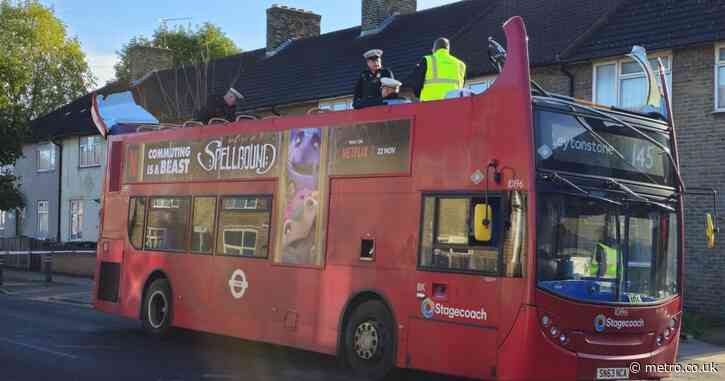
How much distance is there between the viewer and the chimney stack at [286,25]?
38312mm

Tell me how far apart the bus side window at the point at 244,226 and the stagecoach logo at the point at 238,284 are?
0.27 metres

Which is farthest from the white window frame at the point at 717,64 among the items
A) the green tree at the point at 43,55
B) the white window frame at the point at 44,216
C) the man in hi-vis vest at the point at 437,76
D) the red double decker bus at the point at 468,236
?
the green tree at the point at 43,55

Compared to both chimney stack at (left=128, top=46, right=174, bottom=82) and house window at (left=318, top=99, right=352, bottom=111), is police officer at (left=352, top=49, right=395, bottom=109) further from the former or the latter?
chimney stack at (left=128, top=46, right=174, bottom=82)

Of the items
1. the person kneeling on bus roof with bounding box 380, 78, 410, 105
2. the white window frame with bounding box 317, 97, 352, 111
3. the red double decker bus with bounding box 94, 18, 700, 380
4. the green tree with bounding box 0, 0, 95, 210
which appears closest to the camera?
the red double decker bus with bounding box 94, 18, 700, 380

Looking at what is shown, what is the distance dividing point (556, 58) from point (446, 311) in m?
13.4

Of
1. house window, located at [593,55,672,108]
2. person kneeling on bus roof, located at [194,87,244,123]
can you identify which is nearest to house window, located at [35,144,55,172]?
house window, located at [593,55,672,108]

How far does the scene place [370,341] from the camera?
11.2 meters

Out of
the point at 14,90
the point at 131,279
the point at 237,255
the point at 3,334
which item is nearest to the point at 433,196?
the point at 237,255

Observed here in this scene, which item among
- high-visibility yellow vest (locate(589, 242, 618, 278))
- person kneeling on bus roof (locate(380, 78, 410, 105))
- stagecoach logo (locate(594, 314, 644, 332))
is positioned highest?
person kneeling on bus roof (locate(380, 78, 410, 105))

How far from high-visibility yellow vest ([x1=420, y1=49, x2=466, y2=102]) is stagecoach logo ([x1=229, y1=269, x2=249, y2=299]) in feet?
11.9

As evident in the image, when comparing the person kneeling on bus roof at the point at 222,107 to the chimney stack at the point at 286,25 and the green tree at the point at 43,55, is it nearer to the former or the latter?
the chimney stack at the point at 286,25

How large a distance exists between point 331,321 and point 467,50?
1616cm

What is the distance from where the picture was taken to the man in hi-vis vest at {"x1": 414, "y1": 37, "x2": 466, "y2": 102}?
1190 centimetres

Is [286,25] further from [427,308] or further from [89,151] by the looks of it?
[427,308]
